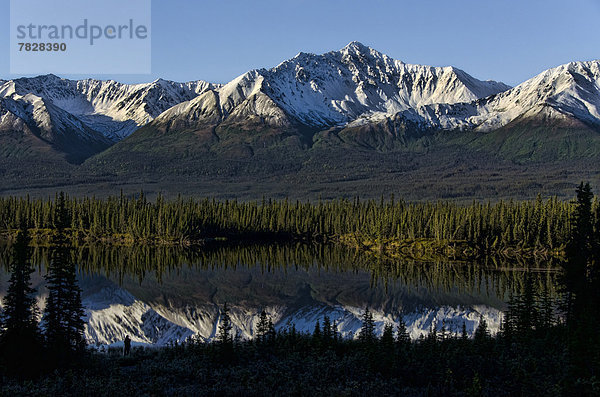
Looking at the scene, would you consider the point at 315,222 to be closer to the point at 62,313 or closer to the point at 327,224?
the point at 327,224

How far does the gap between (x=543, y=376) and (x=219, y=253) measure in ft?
352

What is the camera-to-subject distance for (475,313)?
241 feet

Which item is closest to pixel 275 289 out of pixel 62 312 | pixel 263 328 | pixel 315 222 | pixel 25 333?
pixel 263 328

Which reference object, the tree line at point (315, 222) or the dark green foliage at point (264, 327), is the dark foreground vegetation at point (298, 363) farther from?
the tree line at point (315, 222)

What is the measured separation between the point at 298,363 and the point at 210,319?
109ft

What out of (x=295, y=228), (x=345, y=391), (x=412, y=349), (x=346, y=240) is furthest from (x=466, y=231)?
(x=345, y=391)

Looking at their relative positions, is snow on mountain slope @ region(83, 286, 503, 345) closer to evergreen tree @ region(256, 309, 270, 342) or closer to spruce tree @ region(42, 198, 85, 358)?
evergreen tree @ region(256, 309, 270, 342)

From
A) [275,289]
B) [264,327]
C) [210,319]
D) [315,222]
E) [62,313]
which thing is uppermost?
[62,313]

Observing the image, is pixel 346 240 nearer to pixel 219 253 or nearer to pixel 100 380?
pixel 219 253

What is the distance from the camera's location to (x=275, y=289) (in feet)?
309

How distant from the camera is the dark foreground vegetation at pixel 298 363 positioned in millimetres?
32469

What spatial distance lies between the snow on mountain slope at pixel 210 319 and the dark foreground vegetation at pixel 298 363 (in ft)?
50.9

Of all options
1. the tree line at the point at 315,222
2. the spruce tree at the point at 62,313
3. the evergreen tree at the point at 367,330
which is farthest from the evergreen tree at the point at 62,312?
the tree line at the point at 315,222

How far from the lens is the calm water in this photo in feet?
224
